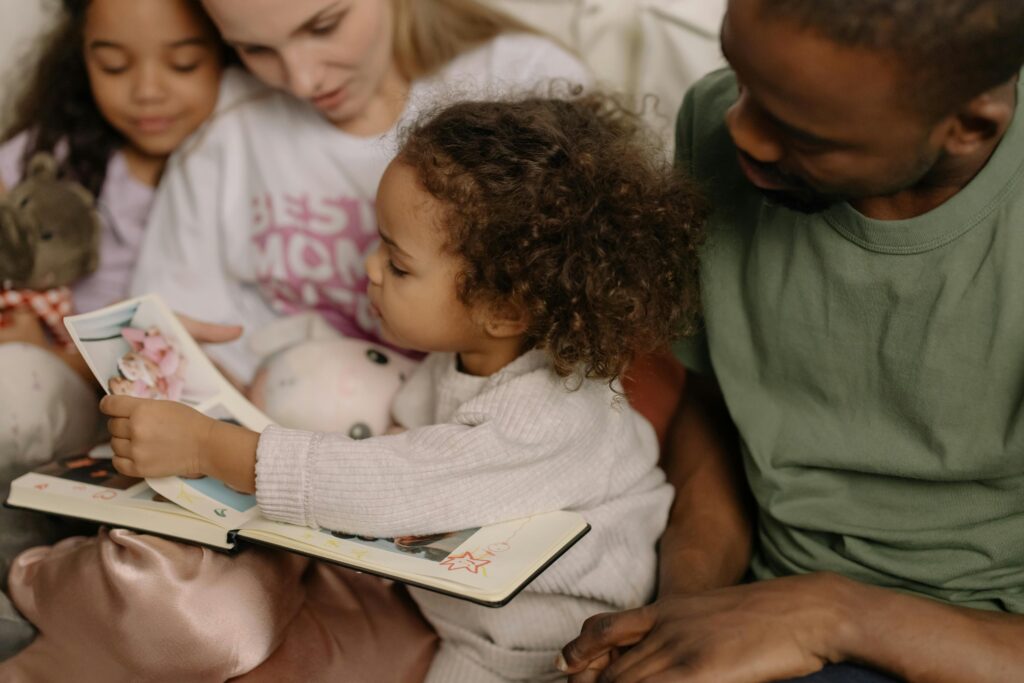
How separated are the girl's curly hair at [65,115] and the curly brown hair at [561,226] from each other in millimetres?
674

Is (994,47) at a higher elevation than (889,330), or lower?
higher

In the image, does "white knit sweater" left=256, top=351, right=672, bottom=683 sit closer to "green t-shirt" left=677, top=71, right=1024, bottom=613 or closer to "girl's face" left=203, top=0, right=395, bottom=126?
"green t-shirt" left=677, top=71, right=1024, bottom=613

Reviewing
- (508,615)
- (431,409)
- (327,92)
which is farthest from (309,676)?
(327,92)

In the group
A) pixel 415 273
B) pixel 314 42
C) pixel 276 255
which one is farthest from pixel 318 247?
pixel 415 273

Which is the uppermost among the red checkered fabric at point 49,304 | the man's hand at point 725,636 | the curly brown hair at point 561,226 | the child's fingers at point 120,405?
the curly brown hair at point 561,226

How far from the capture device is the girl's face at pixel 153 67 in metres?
1.49

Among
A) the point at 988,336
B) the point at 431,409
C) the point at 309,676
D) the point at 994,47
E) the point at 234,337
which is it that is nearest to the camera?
the point at 994,47

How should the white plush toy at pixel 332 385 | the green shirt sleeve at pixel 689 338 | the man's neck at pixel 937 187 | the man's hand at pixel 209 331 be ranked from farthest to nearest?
the man's hand at pixel 209 331
the white plush toy at pixel 332 385
the green shirt sleeve at pixel 689 338
the man's neck at pixel 937 187

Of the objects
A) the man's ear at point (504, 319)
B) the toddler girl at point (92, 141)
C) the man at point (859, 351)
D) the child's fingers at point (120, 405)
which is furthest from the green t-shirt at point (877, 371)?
the toddler girl at point (92, 141)

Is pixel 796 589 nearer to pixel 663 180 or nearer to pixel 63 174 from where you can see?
pixel 663 180

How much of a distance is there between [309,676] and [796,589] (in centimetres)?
57

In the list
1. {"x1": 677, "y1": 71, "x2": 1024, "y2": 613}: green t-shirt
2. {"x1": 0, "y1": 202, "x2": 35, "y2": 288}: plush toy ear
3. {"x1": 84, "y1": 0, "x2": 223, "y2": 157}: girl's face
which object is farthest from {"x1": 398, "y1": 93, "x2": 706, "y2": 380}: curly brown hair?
{"x1": 0, "y1": 202, "x2": 35, "y2": 288}: plush toy ear

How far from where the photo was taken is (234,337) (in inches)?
61.7

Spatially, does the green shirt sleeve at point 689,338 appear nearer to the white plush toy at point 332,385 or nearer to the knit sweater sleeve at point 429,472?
the knit sweater sleeve at point 429,472
